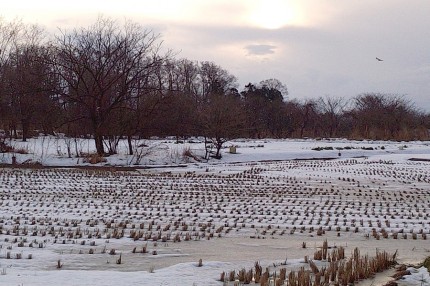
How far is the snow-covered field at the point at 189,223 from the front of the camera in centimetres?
745

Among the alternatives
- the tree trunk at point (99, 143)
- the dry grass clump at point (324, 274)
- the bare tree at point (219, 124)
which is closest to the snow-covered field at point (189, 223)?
the dry grass clump at point (324, 274)

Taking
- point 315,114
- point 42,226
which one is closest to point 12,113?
point 42,226

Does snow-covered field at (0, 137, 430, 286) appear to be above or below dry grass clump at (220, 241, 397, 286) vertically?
below

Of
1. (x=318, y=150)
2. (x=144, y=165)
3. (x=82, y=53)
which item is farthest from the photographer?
(x=318, y=150)

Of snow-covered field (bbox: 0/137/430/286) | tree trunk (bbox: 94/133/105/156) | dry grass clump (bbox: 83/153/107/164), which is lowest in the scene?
snow-covered field (bbox: 0/137/430/286)

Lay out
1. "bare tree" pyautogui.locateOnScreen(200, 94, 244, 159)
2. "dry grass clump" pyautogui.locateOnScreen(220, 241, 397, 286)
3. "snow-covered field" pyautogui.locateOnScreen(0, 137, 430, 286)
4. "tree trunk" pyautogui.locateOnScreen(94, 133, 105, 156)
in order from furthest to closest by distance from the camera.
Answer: "bare tree" pyautogui.locateOnScreen(200, 94, 244, 159)
"tree trunk" pyautogui.locateOnScreen(94, 133, 105, 156)
"snow-covered field" pyautogui.locateOnScreen(0, 137, 430, 286)
"dry grass clump" pyautogui.locateOnScreen(220, 241, 397, 286)

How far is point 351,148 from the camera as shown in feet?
167

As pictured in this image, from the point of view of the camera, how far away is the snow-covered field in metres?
7.45

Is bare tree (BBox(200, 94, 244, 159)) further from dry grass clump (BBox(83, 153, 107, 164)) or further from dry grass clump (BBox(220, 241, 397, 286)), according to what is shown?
dry grass clump (BBox(220, 241, 397, 286))

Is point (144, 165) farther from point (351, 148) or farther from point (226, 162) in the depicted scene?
point (351, 148)

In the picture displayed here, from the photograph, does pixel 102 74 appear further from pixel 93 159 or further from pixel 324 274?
pixel 324 274

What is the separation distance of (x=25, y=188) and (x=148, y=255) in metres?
12.4

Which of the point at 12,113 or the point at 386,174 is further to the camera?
the point at 12,113

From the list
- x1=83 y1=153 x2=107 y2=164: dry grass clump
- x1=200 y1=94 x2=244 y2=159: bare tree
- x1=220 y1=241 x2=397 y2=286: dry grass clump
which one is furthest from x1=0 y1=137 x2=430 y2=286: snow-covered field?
x1=200 y1=94 x2=244 y2=159: bare tree
